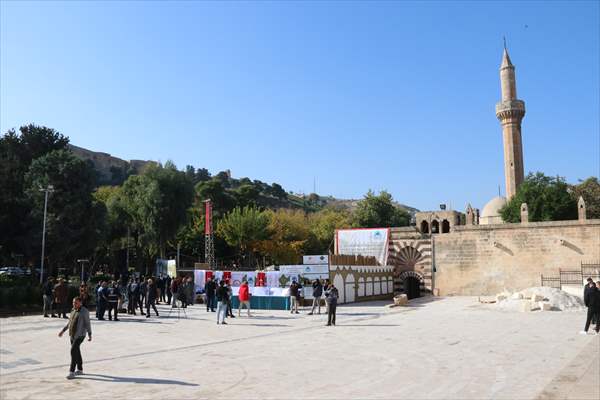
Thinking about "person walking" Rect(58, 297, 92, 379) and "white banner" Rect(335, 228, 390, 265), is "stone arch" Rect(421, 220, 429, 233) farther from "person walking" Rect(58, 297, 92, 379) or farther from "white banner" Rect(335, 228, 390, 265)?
"person walking" Rect(58, 297, 92, 379)

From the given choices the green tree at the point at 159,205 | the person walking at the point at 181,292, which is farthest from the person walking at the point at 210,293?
the green tree at the point at 159,205

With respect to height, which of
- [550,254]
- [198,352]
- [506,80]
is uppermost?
[506,80]

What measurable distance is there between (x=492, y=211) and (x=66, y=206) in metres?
39.7

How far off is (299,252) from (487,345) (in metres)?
39.8

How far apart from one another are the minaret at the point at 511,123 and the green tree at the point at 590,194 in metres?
5.06

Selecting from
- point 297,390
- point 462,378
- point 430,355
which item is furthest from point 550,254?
point 297,390

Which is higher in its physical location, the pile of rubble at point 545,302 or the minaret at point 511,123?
the minaret at point 511,123

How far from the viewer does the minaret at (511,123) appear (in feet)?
157

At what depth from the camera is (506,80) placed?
49.0 meters

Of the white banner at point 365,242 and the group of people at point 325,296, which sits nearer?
the group of people at point 325,296

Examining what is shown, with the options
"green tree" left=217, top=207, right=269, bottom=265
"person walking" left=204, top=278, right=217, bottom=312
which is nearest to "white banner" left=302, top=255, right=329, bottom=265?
"person walking" left=204, top=278, right=217, bottom=312

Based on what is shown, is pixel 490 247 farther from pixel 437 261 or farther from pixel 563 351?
pixel 563 351

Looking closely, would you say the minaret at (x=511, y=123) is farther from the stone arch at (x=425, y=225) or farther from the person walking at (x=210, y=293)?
the person walking at (x=210, y=293)

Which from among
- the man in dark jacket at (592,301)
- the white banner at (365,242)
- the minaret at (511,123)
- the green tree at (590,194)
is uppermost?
the minaret at (511,123)
